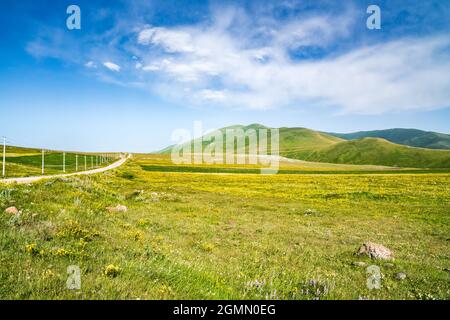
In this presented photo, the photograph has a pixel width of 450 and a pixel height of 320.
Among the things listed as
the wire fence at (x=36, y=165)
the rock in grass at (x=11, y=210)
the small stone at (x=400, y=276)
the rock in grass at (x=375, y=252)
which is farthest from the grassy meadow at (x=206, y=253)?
the wire fence at (x=36, y=165)

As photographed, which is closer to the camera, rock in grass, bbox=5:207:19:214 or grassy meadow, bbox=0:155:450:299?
grassy meadow, bbox=0:155:450:299

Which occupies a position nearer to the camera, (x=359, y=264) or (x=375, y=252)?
(x=359, y=264)

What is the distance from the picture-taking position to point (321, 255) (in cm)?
1462

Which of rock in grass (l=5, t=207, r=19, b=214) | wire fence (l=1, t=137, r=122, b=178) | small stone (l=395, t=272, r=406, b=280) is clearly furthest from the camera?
wire fence (l=1, t=137, r=122, b=178)

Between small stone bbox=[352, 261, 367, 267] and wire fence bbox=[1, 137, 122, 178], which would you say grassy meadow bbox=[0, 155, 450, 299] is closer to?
small stone bbox=[352, 261, 367, 267]

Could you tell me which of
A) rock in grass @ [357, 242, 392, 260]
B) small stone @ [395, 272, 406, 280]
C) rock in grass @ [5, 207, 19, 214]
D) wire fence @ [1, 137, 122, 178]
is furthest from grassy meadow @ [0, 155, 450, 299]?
wire fence @ [1, 137, 122, 178]

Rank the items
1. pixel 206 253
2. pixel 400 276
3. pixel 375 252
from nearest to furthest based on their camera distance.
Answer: pixel 400 276
pixel 206 253
pixel 375 252

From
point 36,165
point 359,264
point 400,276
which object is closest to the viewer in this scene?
point 400,276

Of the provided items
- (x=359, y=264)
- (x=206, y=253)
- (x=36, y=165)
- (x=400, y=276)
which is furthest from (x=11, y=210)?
(x=36, y=165)

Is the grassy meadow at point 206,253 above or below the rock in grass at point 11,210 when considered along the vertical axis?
below

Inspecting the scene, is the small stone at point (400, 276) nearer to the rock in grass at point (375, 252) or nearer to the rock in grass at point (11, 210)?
the rock in grass at point (375, 252)

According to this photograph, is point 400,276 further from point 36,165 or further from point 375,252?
point 36,165
